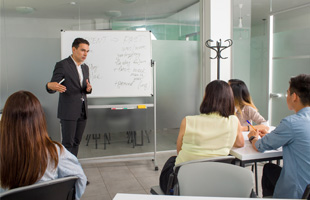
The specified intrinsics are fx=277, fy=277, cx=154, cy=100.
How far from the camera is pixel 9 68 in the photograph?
366 centimetres

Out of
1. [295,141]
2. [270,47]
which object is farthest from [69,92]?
[270,47]

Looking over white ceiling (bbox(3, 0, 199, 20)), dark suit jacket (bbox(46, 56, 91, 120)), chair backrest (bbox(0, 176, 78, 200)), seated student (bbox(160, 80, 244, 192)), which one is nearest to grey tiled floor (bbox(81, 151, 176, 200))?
dark suit jacket (bbox(46, 56, 91, 120))

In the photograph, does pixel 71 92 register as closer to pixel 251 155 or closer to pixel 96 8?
pixel 96 8

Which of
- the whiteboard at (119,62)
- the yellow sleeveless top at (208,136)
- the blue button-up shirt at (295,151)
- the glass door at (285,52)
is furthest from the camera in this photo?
the glass door at (285,52)

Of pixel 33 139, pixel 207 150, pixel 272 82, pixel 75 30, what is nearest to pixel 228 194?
pixel 207 150

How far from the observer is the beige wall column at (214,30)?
4431 mm

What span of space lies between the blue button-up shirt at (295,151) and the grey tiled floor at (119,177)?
5.32 feet

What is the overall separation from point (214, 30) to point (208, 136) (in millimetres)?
3013

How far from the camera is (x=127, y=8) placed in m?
4.07

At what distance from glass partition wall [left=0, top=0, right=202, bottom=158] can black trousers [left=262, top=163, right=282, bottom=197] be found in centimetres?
244

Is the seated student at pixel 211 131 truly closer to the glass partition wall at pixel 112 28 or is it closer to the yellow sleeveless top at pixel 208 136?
the yellow sleeveless top at pixel 208 136

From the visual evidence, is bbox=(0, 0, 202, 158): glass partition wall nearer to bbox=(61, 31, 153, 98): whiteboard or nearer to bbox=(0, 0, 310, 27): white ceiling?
bbox=(0, 0, 310, 27): white ceiling

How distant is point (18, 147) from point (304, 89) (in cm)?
164

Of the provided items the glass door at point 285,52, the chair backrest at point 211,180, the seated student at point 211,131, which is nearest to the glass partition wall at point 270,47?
the glass door at point 285,52
